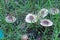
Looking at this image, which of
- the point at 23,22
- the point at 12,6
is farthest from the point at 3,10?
the point at 23,22

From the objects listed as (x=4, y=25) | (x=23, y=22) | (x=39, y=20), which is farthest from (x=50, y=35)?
(x=4, y=25)

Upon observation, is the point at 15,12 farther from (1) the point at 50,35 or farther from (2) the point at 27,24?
(1) the point at 50,35

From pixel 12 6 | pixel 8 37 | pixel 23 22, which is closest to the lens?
pixel 8 37

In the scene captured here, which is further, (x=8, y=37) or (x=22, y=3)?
(x=22, y=3)

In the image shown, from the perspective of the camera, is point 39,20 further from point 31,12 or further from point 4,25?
point 4,25

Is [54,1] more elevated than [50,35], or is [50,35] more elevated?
[54,1]

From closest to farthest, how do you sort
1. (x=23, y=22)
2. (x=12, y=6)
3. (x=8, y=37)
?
(x=8, y=37) < (x=23, y=22) < (x=12, y=6)
